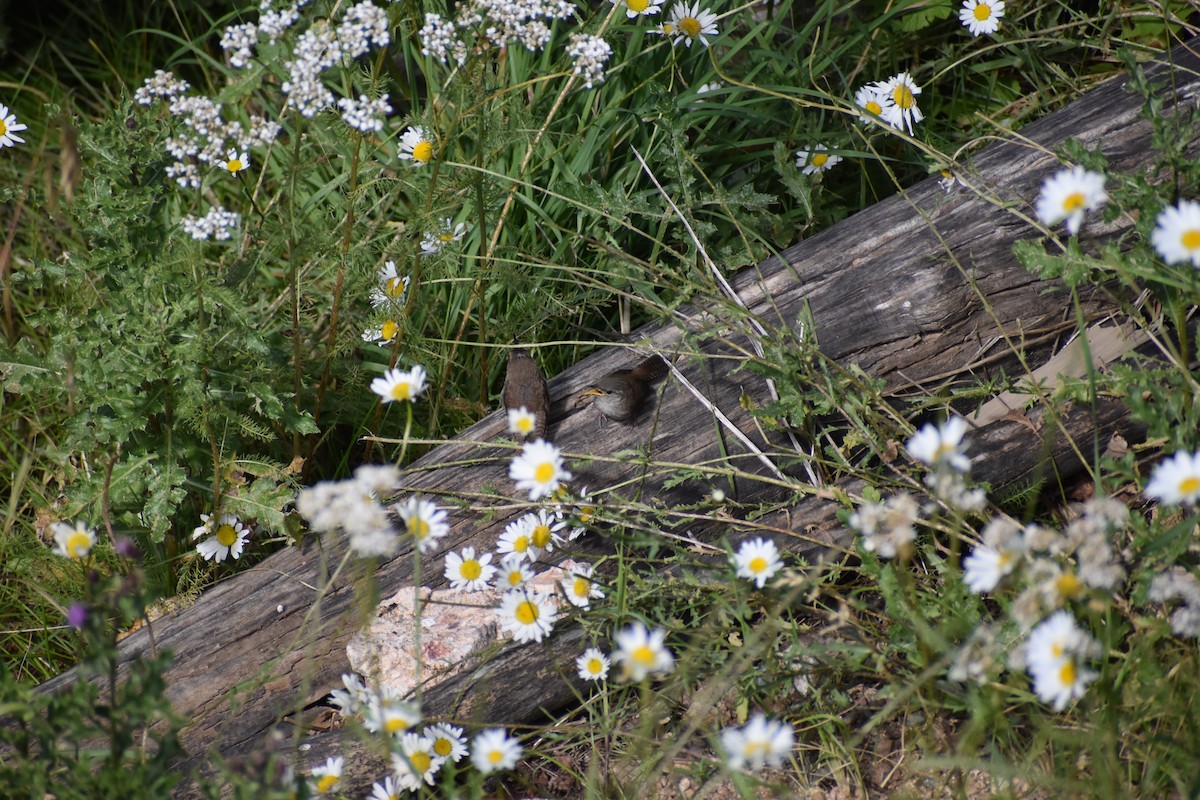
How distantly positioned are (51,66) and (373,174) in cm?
196

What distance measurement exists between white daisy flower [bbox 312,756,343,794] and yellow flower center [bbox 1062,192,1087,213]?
1.81 metres

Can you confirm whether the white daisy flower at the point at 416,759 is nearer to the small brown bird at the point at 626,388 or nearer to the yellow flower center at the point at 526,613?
the yellow flower center at the point at 526,613

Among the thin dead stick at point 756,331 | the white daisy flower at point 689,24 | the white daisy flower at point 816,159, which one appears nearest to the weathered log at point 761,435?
the thin dead stick at point 756,331

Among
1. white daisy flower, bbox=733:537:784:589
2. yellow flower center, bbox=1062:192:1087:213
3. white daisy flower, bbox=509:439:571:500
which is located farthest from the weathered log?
yellow flower center, bbox=1062:192:1087:213

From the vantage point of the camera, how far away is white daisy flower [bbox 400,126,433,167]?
2656 millimetres

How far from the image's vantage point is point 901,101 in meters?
2.97

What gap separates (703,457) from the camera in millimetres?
2520

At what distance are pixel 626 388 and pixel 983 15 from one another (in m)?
1.77

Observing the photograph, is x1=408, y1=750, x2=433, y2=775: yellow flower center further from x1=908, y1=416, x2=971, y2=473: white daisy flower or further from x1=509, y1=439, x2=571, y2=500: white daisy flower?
x1=908, y1=416, x2=971, y2=473: white daisy flower

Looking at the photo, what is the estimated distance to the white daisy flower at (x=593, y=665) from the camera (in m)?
2.25

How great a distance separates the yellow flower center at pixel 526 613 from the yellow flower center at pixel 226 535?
103cm

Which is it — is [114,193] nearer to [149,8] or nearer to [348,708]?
[348,708]

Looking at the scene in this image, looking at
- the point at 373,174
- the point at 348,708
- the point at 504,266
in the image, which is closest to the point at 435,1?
the point at 373,174

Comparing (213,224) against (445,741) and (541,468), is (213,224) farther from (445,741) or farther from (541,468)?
(445,741)
